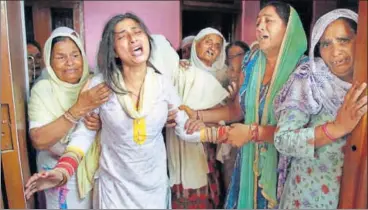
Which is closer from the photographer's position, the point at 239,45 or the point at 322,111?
the point at 322,111

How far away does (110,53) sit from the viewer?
41.8 inches

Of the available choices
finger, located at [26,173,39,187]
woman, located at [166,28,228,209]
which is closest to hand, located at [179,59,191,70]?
woman, located at [166,28,228,209]

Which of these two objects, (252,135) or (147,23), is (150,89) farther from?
(252,135)

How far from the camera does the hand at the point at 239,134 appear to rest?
111 cm

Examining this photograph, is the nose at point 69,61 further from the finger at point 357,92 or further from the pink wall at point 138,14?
the finger at point 357,92

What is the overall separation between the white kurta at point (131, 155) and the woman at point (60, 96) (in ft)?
0.10

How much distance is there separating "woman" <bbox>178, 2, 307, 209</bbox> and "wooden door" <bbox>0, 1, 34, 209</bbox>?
437 mm

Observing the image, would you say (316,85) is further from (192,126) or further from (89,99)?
(89,99)

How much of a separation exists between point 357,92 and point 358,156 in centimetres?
15

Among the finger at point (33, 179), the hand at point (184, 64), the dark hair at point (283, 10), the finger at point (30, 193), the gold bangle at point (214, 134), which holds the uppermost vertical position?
the dark hair at point (283, 10)

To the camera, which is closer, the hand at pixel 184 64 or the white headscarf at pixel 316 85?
the white headscarf at pixel 316 85

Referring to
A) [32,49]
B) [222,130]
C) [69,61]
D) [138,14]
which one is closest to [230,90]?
[222,130]

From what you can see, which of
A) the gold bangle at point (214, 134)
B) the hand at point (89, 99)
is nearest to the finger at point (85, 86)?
the hand at point (89, 99)

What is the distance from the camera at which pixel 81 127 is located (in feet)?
3.64
